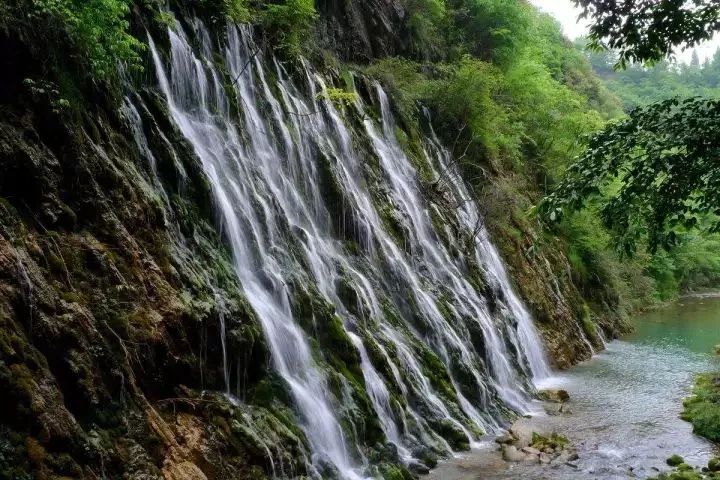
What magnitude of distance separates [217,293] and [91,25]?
11.3 feet

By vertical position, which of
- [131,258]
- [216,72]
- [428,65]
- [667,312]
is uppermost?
[428,65]

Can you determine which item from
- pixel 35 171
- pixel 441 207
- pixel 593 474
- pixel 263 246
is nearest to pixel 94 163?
pixel 35 171

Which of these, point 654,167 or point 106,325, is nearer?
point 654,167

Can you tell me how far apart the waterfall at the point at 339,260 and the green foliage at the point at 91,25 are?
7.98 feet

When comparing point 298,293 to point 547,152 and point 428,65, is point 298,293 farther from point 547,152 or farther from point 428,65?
point 547,152

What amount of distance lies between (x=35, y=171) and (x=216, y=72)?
20.2 ft

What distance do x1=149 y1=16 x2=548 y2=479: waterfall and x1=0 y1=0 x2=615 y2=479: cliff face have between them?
0.05m

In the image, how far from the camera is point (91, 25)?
6973mm

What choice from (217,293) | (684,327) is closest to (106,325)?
(217,293)

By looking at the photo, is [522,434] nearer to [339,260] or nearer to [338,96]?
[339,260]

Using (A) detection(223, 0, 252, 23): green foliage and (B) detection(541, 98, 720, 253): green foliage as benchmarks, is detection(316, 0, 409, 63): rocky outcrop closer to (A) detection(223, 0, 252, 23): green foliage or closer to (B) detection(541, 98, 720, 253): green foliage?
(A) detection(223, 0, 252, 23): green foliage

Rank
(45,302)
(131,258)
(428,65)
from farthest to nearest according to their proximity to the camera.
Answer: (428,65)
(131,258)
(45,302)

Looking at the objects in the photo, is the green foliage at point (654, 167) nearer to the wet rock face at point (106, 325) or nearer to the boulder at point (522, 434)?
the wet rock face at point (106, 325)

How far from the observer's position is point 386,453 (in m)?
8.92
